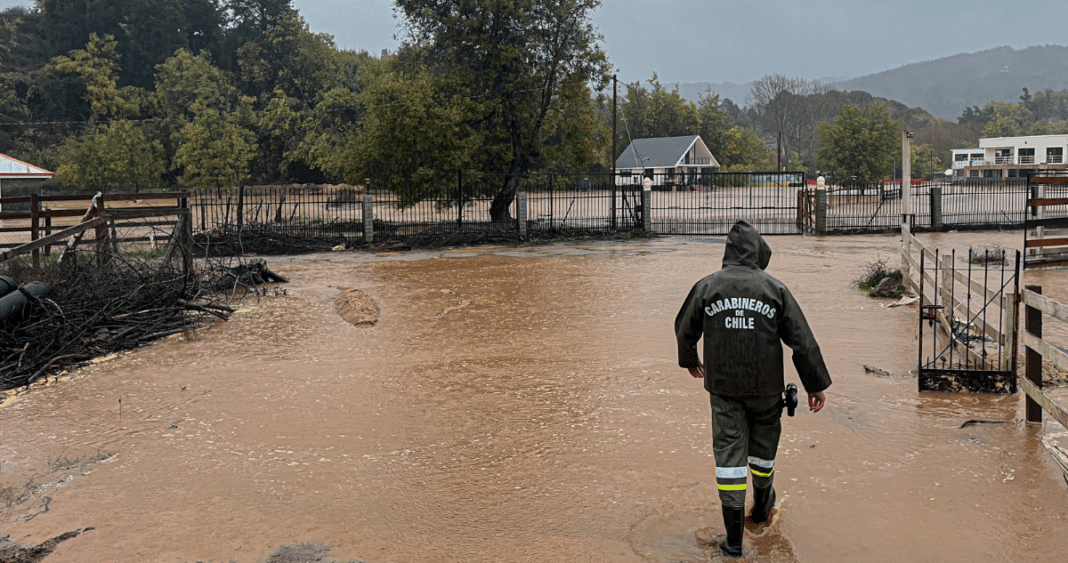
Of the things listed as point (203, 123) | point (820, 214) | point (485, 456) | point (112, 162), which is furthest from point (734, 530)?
point (203, 123)

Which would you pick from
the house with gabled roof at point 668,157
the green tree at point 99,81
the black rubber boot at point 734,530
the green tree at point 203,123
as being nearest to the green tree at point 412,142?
the black rubber boot at point 734,530

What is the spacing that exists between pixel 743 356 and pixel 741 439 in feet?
1.64

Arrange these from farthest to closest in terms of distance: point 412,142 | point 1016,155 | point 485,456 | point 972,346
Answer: point 1016,155, point 412,142, point 972,346, point 485,456

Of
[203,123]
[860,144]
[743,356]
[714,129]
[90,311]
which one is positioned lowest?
[90,311]

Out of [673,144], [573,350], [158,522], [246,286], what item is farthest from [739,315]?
[673,144]

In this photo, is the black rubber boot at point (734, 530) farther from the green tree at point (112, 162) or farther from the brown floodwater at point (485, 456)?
the green tree at point (112, 162)

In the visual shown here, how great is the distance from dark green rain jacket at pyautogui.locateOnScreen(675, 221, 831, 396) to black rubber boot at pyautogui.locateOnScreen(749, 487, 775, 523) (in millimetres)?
745

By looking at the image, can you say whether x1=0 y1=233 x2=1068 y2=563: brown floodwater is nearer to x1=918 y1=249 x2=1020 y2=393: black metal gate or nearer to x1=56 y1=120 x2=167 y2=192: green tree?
x1=918 y1=249 x2=1020 y2=393: black metal gate

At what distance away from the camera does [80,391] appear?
9352 millimetres

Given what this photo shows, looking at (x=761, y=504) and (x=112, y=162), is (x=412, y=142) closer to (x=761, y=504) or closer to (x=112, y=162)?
(x=761, y=504)

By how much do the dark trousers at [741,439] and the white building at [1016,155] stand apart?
95.2m

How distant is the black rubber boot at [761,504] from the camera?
5.34m

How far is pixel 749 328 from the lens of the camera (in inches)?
195

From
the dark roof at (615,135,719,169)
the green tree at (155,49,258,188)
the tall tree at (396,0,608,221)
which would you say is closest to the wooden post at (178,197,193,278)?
the tall tree at (396,0,608,221)
